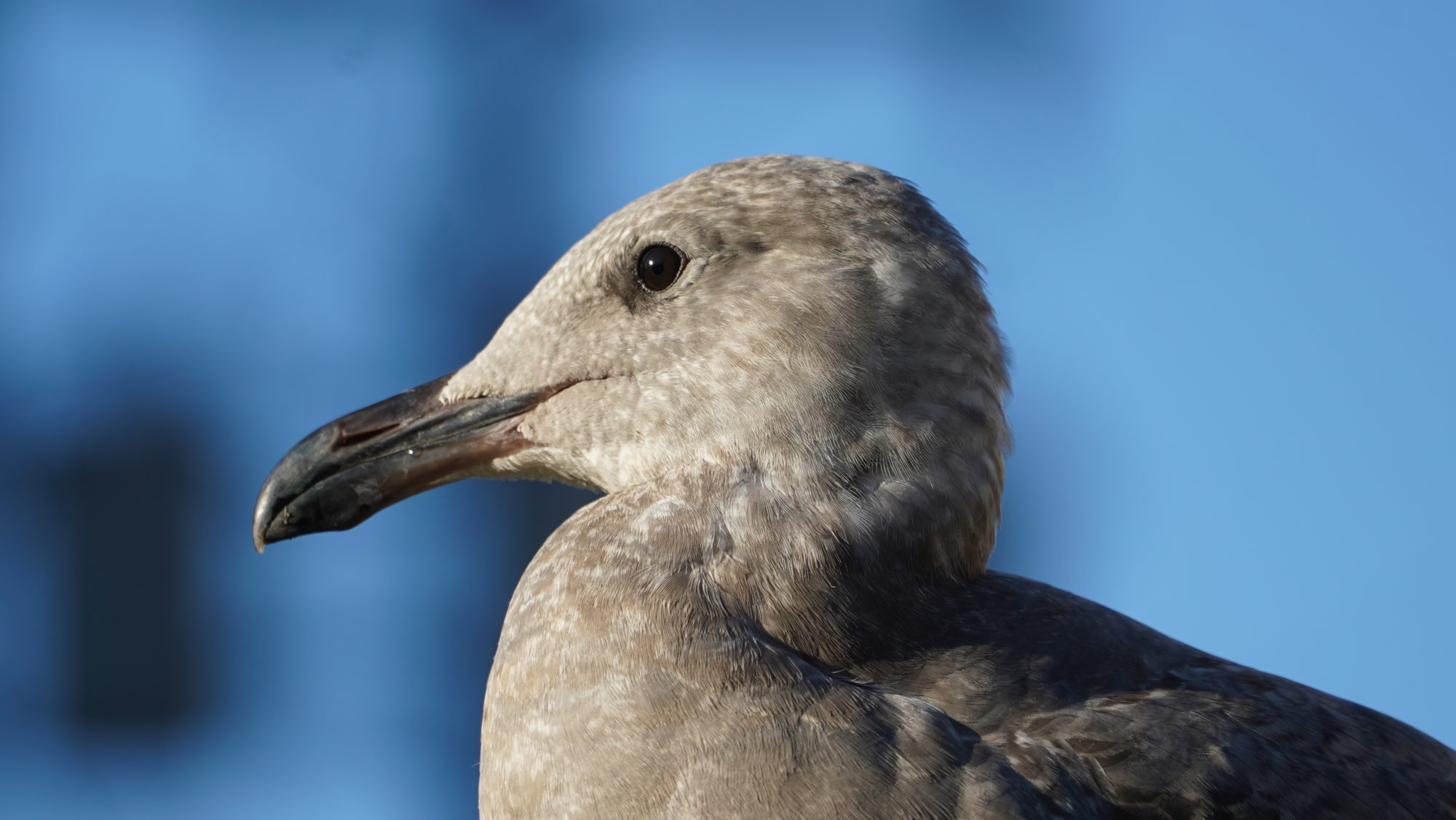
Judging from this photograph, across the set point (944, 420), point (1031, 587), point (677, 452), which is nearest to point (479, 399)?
point (677, 452)

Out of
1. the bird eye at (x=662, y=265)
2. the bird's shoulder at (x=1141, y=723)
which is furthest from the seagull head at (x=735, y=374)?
the bird's shoulder at (x=1141, y=723)

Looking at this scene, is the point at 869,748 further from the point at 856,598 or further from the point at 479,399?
the point at 479,399

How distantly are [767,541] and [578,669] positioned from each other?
0.33 m

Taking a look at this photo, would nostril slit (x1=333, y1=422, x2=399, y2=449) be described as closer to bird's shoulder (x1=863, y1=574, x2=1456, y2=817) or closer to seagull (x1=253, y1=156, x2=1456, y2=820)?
seagull (x1=253, y1=156, x2=1456, y2=820)

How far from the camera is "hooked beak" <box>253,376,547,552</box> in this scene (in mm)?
2279

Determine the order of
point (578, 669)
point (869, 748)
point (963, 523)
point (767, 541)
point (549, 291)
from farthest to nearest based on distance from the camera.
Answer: point (549, 291), point (963, 523), point (767, 541), point (578, 669), point (869, 748)

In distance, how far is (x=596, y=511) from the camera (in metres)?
2.10

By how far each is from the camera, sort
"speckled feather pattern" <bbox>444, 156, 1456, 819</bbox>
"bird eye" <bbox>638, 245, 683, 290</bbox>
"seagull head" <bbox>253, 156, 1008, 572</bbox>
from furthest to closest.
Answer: "bird eye" <bbox>638, 245, 683, 290</bbox> < "seagull head" <bbox>253, 156, 1008, 572</bbox> < "speckled feather pattern" <bbox>444, 156, 1456, 819</bbox>

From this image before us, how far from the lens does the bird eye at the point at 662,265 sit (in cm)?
222

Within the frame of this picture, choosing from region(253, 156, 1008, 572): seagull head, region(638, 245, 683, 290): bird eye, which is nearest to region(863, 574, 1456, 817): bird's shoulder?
region(253, 156, 1008, 572): seagull head

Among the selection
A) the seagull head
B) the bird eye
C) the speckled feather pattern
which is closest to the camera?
the speckled feather pattern

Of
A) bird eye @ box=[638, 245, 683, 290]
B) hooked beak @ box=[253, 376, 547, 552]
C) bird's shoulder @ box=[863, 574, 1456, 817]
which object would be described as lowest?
bird's shoulder @ box=[863, 574, 1456, 817]

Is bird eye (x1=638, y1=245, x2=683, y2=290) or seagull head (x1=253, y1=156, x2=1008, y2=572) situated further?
bird eye (x1=638, y1=245, x2=683, y2=290)

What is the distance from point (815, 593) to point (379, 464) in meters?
0.83
